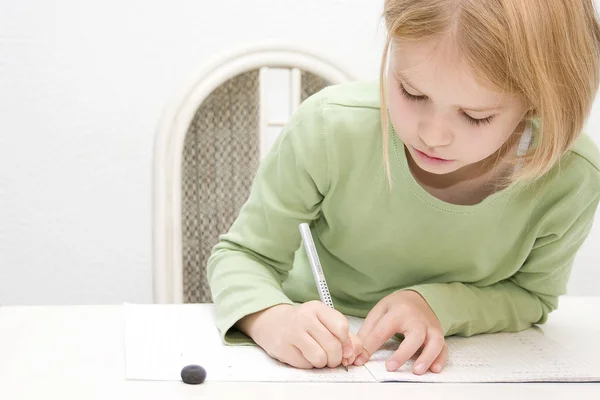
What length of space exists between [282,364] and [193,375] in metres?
0.10

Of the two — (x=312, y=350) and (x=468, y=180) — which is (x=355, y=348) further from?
(x=468, y=180)

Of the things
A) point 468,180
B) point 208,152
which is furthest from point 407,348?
point 208,152

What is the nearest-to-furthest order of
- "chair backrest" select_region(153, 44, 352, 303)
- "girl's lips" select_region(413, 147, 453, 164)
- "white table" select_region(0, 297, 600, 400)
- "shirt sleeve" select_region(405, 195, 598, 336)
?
1. "white table" select_region(0, 297, 600, 400)
2. "girl's lips" select_region(413, 147, 453, 164)
3. "shirt sleeve" select_region(405, 195, 598, 336)
4. "chair backrest" select_region(153, 44, 352, 303)

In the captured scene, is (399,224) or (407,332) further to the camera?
(399,224)

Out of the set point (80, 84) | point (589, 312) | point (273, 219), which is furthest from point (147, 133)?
point (589, 312)

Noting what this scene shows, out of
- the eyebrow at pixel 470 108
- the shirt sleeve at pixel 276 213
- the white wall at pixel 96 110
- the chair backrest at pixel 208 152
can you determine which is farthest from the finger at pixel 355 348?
the white wall at pixel 96 110

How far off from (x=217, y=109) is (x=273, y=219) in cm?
40

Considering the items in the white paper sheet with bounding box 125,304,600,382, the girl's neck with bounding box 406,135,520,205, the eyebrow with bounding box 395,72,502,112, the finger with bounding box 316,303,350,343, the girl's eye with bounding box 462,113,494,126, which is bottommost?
the white paper sheet with bounding box 125,304,600,382

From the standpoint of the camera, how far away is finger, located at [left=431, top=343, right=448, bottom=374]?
781 millimetres

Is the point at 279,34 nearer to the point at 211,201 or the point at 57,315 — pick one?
the point at 211,201

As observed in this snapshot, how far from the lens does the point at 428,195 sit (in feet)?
2.98

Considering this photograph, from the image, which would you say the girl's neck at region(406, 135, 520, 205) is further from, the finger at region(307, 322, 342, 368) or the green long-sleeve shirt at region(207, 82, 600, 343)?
the finger at region(307, 322, 342, 368)

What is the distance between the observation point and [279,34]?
1.58m

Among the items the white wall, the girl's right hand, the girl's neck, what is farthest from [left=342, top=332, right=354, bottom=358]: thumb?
the white wall
